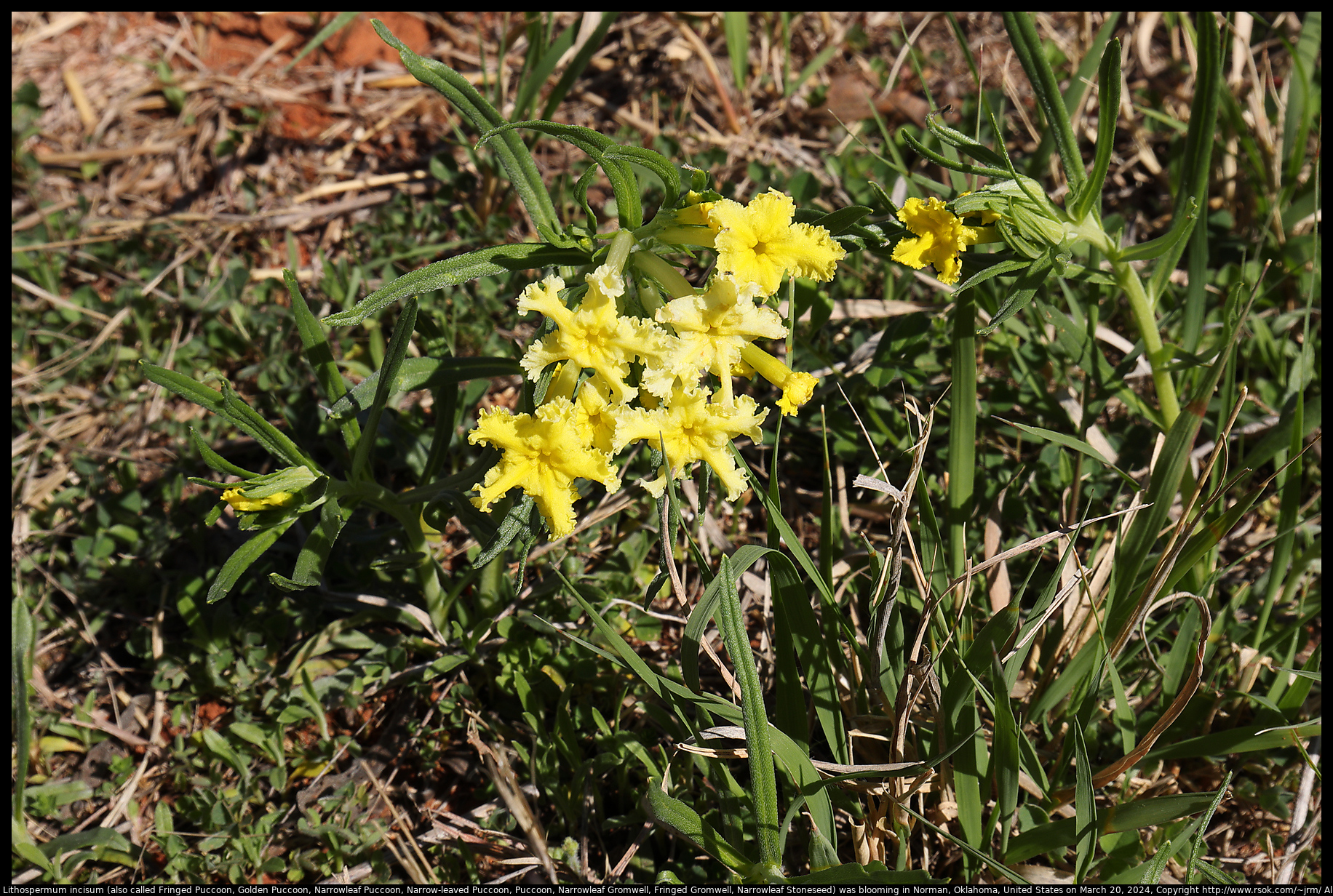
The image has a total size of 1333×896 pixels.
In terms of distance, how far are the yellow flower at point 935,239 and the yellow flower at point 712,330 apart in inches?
18.0

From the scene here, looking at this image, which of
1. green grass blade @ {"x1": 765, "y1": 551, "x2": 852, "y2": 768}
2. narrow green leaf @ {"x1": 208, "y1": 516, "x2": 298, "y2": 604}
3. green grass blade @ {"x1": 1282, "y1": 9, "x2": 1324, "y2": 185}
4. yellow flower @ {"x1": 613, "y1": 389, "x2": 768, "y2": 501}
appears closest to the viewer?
yellow flower @ {"x1": 613, "y1": 389, "x2": 768, "y2": 501}

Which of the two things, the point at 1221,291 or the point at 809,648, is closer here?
the point at 809,648

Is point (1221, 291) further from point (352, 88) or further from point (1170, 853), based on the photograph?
point (352, 88)

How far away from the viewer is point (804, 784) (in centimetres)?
215

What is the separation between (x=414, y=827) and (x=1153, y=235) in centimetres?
370

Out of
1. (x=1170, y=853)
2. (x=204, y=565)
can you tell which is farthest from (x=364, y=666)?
(x=1170, y=853)

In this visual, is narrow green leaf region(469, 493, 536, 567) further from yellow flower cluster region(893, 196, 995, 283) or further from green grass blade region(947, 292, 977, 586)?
green grass blade region(947, 292, 977, 586)

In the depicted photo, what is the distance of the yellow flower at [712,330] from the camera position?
6.33 ft

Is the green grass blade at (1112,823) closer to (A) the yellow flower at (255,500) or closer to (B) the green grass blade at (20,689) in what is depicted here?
(A) the yellow flower at (255,500)

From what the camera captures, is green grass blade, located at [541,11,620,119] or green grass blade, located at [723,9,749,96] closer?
green grass blade, located at [541,11,620,119]

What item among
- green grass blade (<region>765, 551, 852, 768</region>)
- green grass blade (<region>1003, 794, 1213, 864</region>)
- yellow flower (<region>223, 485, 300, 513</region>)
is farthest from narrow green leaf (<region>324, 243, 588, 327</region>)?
green grass blade (<region>1003, 794, 1213, 864</region>)

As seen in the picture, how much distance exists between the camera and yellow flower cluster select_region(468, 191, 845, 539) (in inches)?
75.0

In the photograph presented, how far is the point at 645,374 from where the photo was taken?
1932 mm

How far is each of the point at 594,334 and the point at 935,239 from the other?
926 millimetres
